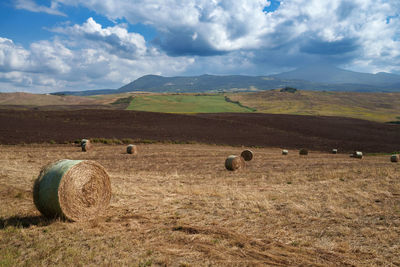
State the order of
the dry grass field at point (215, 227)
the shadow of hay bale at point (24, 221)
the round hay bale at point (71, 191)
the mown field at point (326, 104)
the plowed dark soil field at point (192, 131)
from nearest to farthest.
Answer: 1. the dry grass field at point (215, 227)
2. the shadow of hay bale at point (24, 221)
3. the round hay bale at point (71, 191)
4. the plowed dark soil field at point (192, 131)
5. the mown field at point (326, 104)

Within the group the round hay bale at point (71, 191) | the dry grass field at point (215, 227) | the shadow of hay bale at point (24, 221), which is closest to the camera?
the dry grass field at point (215, 227)

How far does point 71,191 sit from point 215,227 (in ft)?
14.5

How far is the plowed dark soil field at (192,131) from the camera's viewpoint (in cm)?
4141

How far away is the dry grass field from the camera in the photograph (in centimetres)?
658

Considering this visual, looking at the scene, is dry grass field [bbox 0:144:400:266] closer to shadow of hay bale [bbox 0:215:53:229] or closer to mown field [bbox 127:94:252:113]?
shadow of hay bale [bbox 0:215:53:229]

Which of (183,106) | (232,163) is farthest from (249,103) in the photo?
(232,163)

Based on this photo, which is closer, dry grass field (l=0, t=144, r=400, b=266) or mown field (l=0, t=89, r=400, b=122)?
dry grass field (l=0, t=144, r=400, b=266)

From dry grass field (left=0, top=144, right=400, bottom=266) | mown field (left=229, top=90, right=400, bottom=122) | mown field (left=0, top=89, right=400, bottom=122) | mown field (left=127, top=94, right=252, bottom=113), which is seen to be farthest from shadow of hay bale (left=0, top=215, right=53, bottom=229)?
mown field (left=229, top=90, right=400, bottom=122)

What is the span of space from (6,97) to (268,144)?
157 metres

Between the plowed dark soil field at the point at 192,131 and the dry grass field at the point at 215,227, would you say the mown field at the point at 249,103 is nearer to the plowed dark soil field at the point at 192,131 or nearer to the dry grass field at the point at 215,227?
the plowed dark soil field at the point at 192,131

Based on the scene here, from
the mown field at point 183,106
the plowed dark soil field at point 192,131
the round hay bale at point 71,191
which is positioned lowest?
the plowed dark soil field at point 192,131

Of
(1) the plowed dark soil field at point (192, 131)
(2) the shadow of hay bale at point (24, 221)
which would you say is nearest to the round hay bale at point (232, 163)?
(2) the shadow of hay bale at point (24, 221)

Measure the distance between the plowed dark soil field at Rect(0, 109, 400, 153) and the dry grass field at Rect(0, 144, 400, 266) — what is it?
28.4m

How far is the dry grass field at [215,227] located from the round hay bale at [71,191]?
1.19 ft
